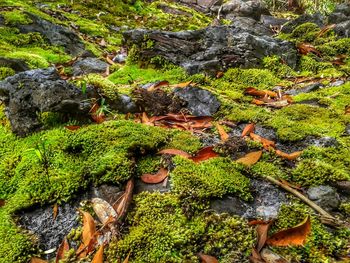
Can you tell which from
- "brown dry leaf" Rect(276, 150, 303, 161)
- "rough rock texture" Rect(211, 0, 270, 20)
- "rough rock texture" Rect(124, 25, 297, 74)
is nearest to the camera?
"brown dry leaf" Rect(276, 150, 303, 161)

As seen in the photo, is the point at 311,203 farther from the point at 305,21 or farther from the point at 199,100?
the point at 305,21

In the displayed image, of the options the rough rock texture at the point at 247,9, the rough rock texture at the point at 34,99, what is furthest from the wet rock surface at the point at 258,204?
the rough rock texture at the point at 247,9

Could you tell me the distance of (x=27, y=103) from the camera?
10.5ft

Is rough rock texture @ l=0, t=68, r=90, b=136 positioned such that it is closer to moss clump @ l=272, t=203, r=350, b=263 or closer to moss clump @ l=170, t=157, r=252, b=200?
moss clump @ l=170, t=157, r=252, b=200

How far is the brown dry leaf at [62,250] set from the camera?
2.11 meters

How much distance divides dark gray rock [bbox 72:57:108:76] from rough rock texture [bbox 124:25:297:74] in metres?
0.71

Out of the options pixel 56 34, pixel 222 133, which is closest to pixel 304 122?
pixel 222 133

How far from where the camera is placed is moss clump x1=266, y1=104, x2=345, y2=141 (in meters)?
3.32

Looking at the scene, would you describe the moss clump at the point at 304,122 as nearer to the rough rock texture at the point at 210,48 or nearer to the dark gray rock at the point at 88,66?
the rough rock texture at the point at 210,48

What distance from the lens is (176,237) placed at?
2070 mm

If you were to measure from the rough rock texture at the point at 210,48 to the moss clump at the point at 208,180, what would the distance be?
310cm

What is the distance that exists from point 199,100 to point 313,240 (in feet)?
7.39

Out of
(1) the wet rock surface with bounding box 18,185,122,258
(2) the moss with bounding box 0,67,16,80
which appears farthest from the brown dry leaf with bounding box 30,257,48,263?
(2) the moss with bounding box 0,67,16,80

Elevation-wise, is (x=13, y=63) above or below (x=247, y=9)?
above
